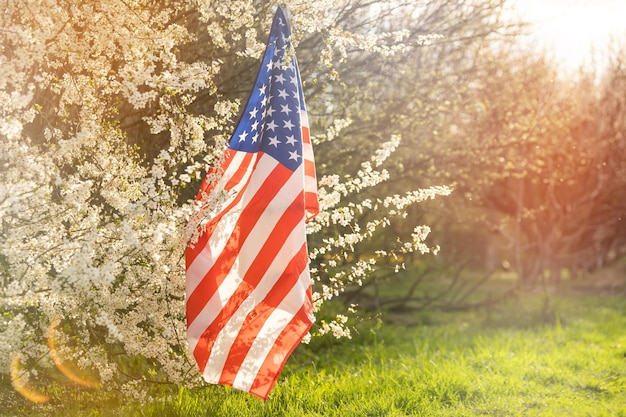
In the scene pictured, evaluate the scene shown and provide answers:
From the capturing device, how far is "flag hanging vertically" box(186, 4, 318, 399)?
16.2 feet

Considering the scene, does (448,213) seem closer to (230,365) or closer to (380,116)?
(380,116)

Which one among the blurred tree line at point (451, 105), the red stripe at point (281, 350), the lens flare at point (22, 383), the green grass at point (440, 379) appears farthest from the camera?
the blurred tree line at point (451, 105)

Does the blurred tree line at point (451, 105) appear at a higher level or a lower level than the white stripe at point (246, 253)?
higher

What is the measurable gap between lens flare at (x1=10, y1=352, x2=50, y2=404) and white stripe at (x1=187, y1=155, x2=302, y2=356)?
Result: 1.28 metres

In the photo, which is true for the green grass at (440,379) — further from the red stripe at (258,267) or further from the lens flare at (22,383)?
the red stripe at (258,267)

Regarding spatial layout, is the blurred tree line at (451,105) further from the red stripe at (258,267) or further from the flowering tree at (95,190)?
the red stripe at (258,267)

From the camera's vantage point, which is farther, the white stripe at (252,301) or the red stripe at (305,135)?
the red stripe at (305,135)

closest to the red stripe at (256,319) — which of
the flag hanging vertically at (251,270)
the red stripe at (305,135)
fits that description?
the flag hanging vertically at (251,270)

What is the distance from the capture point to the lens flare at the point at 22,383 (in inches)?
200

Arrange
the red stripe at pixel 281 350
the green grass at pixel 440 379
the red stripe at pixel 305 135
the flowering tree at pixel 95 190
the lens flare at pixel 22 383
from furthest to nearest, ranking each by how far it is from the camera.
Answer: the green grass at pixel 440 379 < the red stripe at pixel 305 135 < the lens flare at pixel 22 383 < the red stripe at pixel 281 350 < the flowering tree at pixel 95 190

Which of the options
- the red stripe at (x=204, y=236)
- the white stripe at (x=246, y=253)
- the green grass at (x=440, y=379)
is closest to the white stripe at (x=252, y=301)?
the white stripe at (x=246, y=253)

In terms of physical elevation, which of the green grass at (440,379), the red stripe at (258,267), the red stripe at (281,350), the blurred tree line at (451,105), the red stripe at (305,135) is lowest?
Answer: the green grass at (440,379)

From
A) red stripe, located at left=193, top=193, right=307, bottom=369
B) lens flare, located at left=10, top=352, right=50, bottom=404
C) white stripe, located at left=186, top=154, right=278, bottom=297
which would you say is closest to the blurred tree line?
white stripe, located at left=186, top=154, right=278, bottom=297

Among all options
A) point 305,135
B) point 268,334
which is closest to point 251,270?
point 268,334
